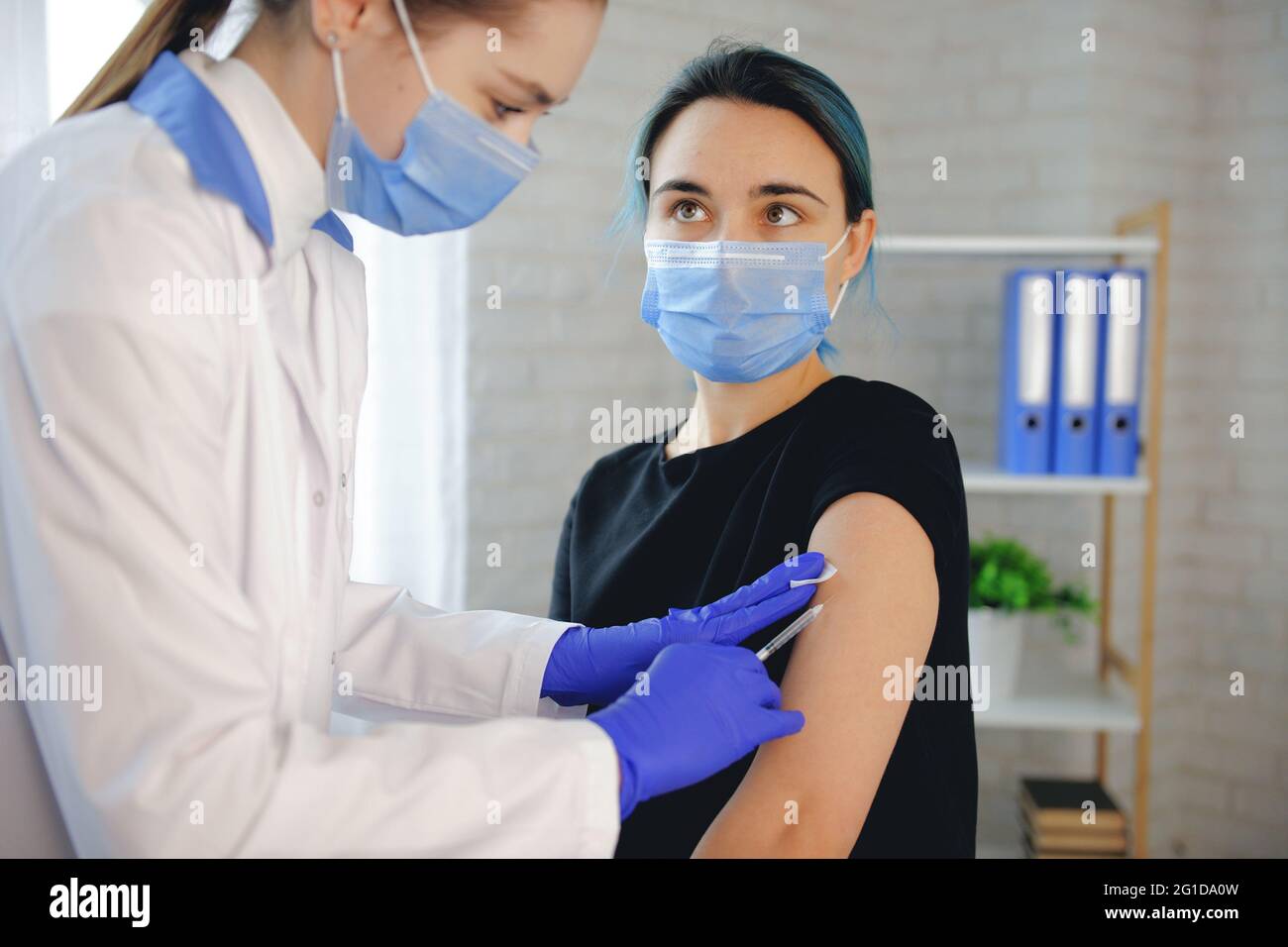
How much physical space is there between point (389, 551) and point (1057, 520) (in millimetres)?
1590

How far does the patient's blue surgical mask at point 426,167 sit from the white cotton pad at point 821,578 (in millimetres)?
464

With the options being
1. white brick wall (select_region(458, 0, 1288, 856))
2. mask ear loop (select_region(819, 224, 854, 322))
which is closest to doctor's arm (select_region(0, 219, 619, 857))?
mask ear loop (select_region(819, 224, 854, 322))

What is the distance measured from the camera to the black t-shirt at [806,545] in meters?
1.09

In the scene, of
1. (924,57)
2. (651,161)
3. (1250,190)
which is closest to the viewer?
(651,161)

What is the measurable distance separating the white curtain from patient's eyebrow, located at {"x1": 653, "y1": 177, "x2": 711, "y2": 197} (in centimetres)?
111

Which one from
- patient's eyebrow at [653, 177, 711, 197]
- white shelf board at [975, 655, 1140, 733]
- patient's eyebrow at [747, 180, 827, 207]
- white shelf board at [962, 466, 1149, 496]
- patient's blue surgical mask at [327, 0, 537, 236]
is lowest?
white shelf board at [975, 655, 1140, 733]

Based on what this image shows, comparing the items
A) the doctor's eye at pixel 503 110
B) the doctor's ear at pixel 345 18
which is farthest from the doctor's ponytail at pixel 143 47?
the doctor's eye at pixel 503 110

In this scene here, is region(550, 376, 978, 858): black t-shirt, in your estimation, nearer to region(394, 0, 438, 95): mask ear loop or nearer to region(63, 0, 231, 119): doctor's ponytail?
region(394, 0, 438, 95): mask ear loop

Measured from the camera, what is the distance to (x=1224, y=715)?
2547 millimetres

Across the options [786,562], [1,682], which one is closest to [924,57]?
[786,562]

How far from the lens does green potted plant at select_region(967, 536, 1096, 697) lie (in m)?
2.19

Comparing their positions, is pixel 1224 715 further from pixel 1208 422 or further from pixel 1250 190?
pixel 1250 190

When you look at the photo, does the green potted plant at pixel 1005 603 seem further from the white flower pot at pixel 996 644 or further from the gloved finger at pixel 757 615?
the gloved finger at pixel 757 615
